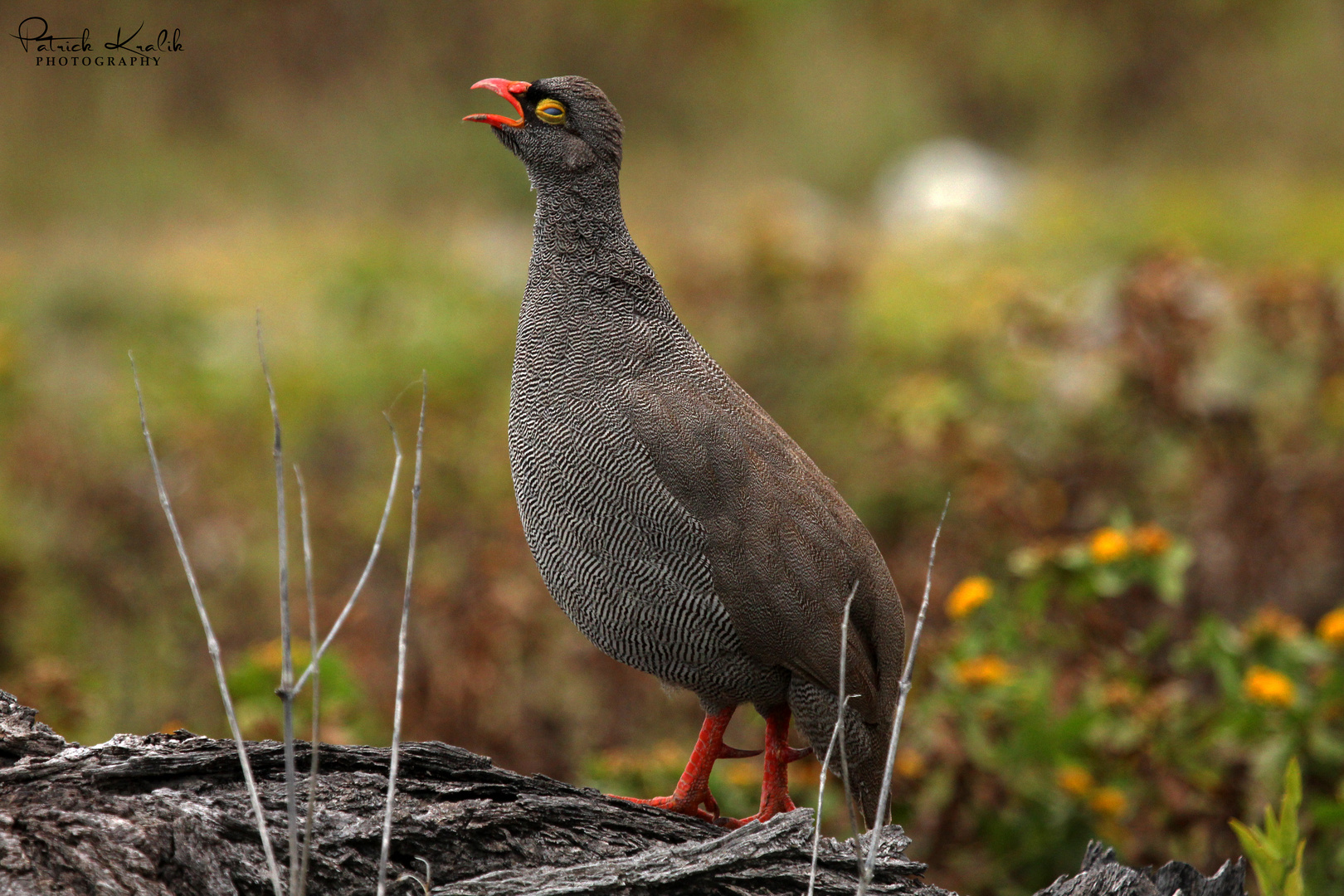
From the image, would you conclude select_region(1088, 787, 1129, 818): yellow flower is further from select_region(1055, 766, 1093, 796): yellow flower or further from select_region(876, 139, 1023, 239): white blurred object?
select_region(876, 139, 1023, 239): white blurred object

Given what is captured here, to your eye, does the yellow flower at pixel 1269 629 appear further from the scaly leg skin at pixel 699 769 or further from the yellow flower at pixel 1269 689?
the scaly leg skin at pixel 699 769

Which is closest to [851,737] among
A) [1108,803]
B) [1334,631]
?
[1108,803]

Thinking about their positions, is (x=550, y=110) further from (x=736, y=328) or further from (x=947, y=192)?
(x=947, y=192)

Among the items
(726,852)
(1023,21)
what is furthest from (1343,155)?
(726,852)

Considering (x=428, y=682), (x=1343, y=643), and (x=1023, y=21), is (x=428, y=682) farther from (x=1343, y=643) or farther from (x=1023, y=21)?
(x=1023, y=21)

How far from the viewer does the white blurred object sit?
14070mm

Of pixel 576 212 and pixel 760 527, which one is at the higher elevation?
pixel 576 212

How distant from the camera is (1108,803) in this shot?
459 cm

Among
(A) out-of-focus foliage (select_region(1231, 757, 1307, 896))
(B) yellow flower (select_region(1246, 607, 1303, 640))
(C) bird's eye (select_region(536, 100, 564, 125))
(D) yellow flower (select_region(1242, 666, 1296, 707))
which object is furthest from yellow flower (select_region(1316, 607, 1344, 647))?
(C) bird's eye (select_region(536, 100, 564, 125))

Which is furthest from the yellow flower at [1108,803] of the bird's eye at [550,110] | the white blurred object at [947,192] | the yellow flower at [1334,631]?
the white blurred object at [947,192]

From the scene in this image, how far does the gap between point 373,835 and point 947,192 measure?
1360 centimetres

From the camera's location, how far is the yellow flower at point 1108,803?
459 cm

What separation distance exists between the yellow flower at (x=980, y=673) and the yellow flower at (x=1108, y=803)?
526mm

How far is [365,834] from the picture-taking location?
2.90 meters
